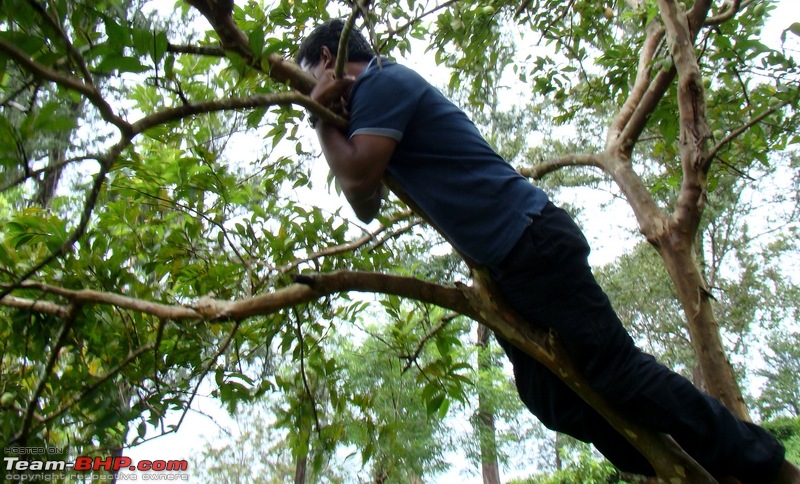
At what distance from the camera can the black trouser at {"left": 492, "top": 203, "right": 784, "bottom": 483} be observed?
48.1 inches

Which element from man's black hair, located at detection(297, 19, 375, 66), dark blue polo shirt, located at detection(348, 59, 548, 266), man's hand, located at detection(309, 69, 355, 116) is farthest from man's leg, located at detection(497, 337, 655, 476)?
man's black hair, located at detection(297, 19, 375, 66)

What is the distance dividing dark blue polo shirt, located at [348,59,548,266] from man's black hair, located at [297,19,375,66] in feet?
0.61

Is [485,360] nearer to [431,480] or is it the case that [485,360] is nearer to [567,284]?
[431,480]

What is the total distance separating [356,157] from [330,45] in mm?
431

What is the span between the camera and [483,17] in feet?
8.40

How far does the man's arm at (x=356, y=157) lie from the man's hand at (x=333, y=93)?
0.07m

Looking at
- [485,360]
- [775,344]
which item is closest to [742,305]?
[775,344]

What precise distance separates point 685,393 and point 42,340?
1.74 meters

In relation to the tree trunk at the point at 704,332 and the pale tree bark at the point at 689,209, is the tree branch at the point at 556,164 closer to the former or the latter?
the pale tree bark at the point at 689,209

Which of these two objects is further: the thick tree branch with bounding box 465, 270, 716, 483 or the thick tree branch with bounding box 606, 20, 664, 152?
the thick tree branch with bounding box 606, 20, 664, 152

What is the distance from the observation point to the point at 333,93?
1.32m

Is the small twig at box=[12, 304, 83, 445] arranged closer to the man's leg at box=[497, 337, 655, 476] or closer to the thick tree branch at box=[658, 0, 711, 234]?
the man's leg at box=[497, 337, 655, 476]

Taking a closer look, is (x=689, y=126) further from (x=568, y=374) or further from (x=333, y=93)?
(x=333, y=93)

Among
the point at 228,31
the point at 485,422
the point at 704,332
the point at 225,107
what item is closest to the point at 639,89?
the point at 704,332
